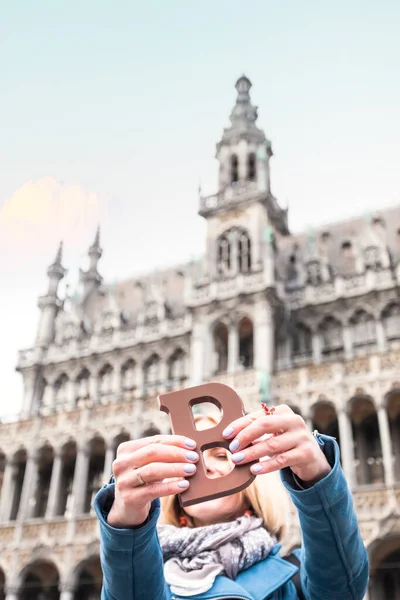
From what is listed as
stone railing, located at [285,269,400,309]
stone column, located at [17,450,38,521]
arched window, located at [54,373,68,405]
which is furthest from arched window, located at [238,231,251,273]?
stone column, located at [17,450,38,521]

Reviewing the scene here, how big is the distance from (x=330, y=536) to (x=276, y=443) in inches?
24.4

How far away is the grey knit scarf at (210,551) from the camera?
3.03m

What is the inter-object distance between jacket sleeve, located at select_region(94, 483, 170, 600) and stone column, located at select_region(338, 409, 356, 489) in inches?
843

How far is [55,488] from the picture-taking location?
29.8 meters

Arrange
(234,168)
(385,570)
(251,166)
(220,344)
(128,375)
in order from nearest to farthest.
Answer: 1. (385,570)
2. (220,344)
3. (251,166)
4. (234,168)
5. (128,375)

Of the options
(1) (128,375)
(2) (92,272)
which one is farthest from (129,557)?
(2) (92,272)

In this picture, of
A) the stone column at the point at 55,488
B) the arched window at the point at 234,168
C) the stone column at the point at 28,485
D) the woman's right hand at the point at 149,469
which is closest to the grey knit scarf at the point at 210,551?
the woman's right hand at the point at 149,469

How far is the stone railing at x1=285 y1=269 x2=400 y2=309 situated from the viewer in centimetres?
2988

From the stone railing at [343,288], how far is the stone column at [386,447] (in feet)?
25.9

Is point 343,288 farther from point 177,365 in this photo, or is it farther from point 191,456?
point 191,456

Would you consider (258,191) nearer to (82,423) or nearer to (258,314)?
(258,314)

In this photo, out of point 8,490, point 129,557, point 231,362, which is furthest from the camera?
point 8,490

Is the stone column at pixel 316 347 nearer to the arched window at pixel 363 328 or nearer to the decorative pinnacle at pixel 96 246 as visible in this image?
the arched window at pixel 363 328

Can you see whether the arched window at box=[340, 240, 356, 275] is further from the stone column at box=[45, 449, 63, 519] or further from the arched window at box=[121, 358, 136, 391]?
the stone column at box=[45, 449, 63, 519]
